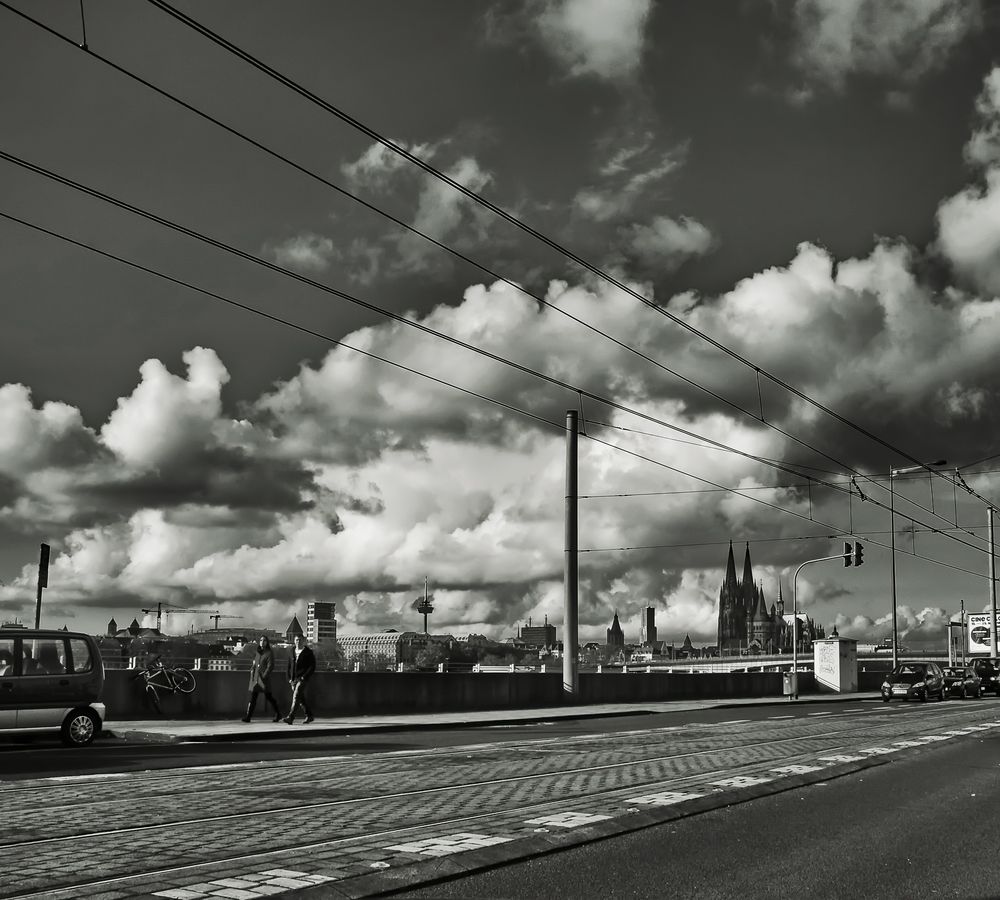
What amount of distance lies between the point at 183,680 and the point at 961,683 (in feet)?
121

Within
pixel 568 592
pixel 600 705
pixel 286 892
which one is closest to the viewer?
pixel 286 892

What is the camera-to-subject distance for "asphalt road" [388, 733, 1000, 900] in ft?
21.5

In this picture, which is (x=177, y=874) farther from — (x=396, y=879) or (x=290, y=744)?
(x=290, y=744)

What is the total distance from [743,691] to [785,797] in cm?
3868

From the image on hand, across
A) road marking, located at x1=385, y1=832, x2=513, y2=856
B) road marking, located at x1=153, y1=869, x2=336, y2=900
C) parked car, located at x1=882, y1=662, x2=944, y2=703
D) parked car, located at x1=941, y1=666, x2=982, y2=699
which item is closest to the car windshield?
parked car, located at x1=882, y1=662, x2=944, y2=703

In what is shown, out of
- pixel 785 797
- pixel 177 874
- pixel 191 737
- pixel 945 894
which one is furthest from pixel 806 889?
pixel 191 737

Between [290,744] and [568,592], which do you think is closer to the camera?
[290,744]

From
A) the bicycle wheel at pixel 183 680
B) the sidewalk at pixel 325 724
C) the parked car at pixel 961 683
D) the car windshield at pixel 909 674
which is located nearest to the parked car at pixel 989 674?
the parked car at pixel 961 683

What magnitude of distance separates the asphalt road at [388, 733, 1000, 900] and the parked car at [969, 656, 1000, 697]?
46894 millimetres

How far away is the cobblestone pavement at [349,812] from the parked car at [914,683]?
3029cm

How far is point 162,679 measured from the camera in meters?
22.8

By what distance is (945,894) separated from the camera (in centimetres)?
656

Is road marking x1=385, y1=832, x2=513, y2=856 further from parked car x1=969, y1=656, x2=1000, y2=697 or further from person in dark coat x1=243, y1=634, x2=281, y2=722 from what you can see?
parked car x1=969, y1=656, x2=1000, y2=697

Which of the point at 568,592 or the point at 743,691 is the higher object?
the point at 568,592
